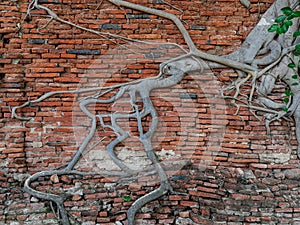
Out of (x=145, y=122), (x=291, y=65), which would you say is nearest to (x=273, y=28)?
(x=291, y=65)

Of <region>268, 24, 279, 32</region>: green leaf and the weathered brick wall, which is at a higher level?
<region>268, 24, 279, 32</region>: green leaf

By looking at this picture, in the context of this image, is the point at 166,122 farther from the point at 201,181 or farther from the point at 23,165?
the point at 23,165

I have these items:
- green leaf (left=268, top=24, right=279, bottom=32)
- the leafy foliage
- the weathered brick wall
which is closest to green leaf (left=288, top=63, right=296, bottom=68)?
the leafy foliage

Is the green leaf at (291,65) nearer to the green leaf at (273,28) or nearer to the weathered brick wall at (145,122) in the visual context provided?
the green leaf at (273,28)

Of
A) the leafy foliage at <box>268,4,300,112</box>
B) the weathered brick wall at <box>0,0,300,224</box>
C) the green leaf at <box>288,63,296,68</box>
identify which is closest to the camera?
the leafy foliage at <box>268,4,300,112</box>

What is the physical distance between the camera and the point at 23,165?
2.95 metres

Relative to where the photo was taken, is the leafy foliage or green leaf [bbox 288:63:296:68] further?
green leaf [bbox 288:63:296:68]

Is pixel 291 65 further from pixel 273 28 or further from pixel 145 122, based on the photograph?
pixel 145 122

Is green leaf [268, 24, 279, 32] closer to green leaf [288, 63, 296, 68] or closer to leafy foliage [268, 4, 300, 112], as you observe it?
leafy foliage [268, 4, 300, 112]

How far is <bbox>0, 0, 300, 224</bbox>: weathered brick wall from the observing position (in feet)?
9.46

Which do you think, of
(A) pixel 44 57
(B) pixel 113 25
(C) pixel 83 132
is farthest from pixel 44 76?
(B) pixel 113 25

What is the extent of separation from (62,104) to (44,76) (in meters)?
0.34

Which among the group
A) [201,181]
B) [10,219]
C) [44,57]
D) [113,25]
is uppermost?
[113,25]

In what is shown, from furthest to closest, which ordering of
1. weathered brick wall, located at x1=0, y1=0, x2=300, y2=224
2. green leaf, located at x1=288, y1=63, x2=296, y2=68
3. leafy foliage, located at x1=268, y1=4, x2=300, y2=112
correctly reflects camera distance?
green leaf, located at x1=288, y1=63, x2=296, y2=68, weathered brick wall, located at x1=0, y1=0, x2=300, y2=224, leafy foliage, located at x1=268, y1=4, x2=300, y2=112
